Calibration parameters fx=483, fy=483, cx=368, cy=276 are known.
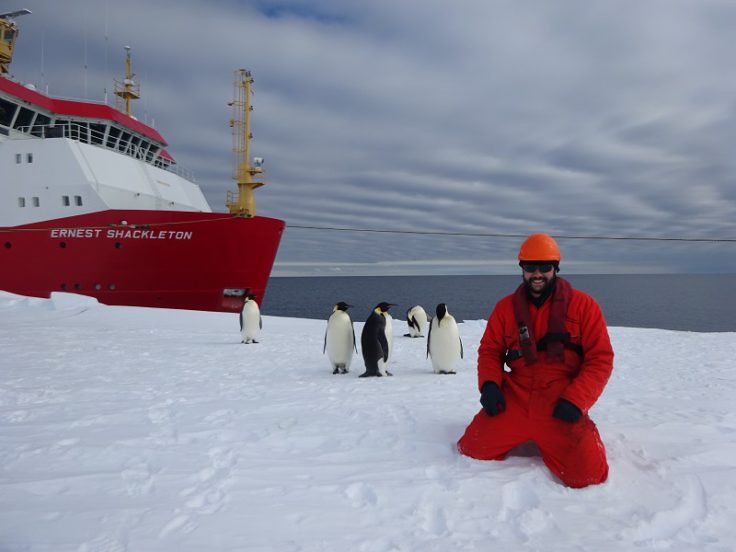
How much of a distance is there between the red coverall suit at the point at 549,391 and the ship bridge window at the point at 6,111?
68.0 ft

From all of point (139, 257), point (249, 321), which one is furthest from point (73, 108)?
point (249, 321)

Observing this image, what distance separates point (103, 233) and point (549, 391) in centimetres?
1536

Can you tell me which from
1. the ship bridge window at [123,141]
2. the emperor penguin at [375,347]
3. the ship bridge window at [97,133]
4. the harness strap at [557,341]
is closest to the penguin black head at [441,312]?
the emperor penguin at [375,347]

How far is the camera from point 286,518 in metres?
2.26

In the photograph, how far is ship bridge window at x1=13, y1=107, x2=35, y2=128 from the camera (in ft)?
58.4

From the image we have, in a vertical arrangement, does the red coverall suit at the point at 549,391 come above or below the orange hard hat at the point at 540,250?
below

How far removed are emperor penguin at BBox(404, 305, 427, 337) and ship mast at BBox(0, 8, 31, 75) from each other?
20.8 metres

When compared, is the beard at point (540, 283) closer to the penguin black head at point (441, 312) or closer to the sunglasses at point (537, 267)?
the sunglasses at point (537, 267)

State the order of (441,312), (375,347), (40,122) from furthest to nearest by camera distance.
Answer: (40,122), (441,312), (375,347)

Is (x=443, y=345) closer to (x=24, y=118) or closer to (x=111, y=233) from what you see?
(x=111, y=233)

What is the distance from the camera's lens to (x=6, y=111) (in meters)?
17.5

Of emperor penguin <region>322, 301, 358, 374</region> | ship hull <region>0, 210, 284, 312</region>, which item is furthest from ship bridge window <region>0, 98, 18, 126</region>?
emperor penguin <region>322, 301, 358, 374</region>

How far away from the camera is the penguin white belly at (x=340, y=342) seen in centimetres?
665

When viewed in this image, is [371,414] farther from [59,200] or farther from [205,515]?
[59,200]
